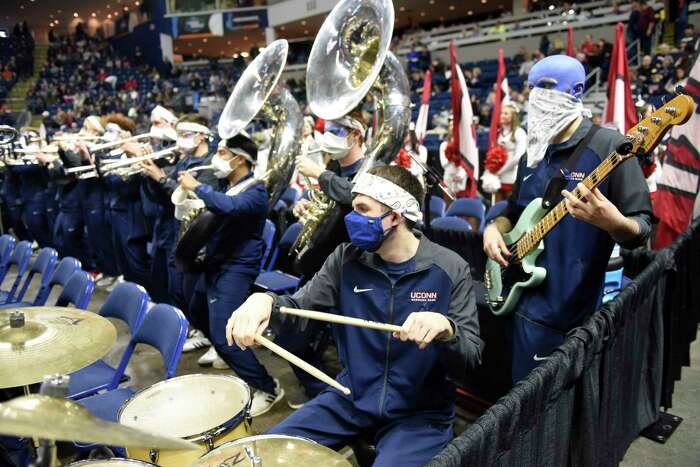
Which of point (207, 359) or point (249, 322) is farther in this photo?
point (207, 359)

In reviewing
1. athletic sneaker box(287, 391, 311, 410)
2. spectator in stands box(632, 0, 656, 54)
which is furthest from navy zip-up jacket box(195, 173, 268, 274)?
spectator in stands box(632, 0, 656, 54)

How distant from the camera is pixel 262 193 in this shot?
391 cm

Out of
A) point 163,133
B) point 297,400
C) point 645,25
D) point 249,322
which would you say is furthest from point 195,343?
point 645,25

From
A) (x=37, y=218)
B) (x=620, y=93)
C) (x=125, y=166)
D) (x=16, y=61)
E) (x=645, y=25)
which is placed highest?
(x=16, y=61)

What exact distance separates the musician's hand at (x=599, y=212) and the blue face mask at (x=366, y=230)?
73 centimetres

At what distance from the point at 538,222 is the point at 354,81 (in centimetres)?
186

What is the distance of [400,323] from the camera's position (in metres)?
2.32

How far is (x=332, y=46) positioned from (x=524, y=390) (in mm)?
3023

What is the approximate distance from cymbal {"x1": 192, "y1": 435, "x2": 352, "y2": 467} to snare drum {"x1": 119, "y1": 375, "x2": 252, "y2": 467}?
249mm

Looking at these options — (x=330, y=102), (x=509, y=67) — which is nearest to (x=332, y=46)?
(x=330, y=102)

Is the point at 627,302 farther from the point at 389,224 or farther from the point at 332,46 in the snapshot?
the point at 332,46

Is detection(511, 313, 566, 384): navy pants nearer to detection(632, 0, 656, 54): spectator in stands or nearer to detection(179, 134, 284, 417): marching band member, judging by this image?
detection(179, 134, 284, 417): marching band member

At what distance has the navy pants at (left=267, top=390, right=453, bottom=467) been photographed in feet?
7.09

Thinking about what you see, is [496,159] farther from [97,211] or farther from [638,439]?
[97,211]
